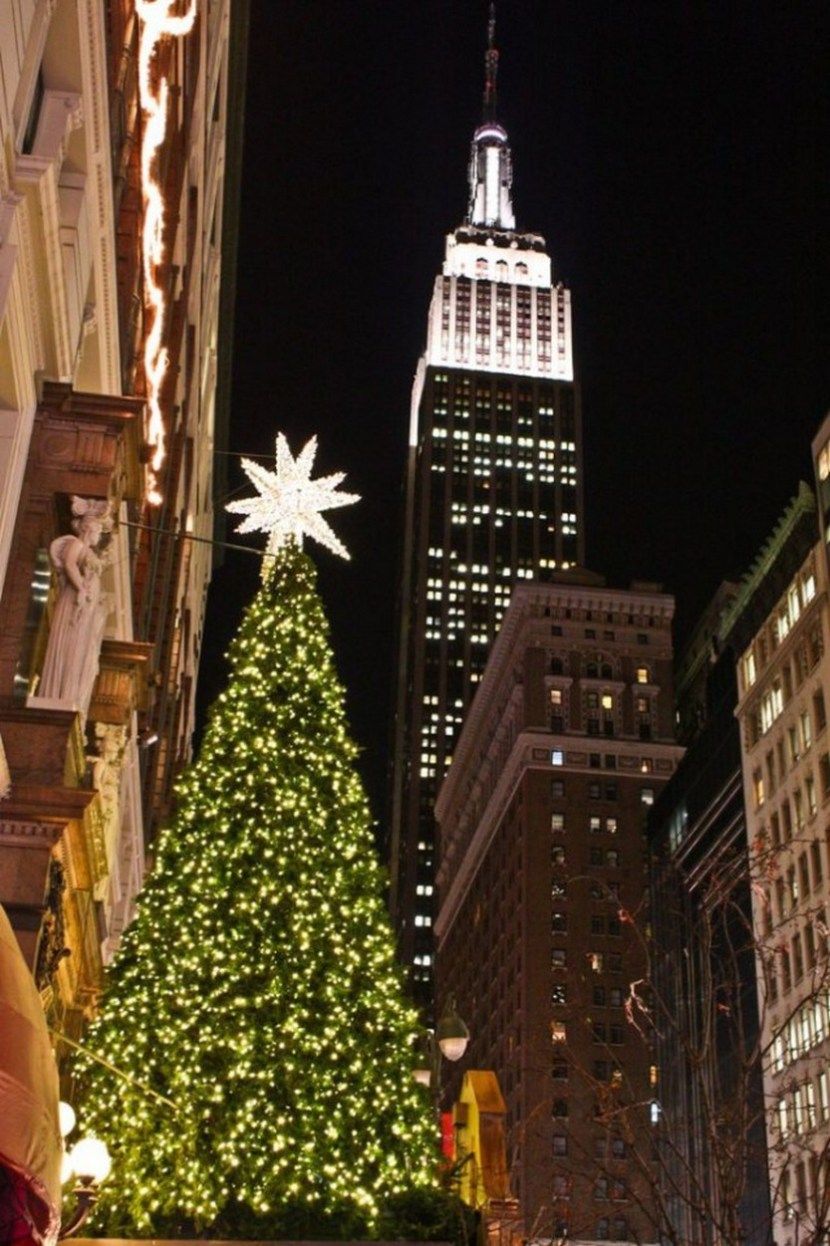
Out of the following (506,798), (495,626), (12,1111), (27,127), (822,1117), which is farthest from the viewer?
(495,626)

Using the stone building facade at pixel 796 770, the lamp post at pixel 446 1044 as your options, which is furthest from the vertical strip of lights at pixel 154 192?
the stone building facade at pixel 796 770

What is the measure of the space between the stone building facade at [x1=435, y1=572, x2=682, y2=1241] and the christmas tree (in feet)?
259

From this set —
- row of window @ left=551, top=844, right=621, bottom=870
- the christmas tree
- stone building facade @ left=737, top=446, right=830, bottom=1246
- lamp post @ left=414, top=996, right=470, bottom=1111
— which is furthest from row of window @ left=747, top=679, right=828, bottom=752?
the christmas tree

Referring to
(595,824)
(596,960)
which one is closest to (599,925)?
(596,960)

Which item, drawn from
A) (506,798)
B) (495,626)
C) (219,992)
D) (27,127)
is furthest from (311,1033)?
(495,626)

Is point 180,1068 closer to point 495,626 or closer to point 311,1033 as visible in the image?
point 311,1033

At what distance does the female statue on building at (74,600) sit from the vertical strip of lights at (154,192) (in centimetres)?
635

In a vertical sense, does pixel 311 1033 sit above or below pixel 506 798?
below

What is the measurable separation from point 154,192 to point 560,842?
95414 millimetres

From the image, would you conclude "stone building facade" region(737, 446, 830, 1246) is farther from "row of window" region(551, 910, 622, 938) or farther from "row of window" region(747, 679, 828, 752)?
"row of window" region(551, 910, 622, 938)

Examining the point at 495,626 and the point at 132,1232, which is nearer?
the point at 132,1232

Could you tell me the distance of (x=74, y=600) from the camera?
1783 cm

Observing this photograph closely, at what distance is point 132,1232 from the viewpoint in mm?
15477

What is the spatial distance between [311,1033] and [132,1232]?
2.88 m
